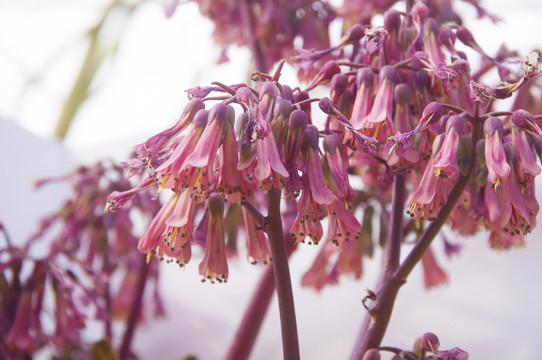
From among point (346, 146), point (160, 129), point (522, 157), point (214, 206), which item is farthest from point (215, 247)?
point (160, 129)

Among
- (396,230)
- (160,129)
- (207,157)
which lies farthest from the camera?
(160,129)

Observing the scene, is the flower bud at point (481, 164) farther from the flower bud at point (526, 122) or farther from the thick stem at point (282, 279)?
the thick stem at point (282, 279)

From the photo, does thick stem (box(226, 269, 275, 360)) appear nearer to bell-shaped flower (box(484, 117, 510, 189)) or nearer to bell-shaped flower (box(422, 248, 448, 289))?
bell-shaped flower (box(422, 248, 448, 289))

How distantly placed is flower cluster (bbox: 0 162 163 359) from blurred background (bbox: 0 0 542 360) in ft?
0.57

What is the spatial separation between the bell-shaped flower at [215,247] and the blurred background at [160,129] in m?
0.24

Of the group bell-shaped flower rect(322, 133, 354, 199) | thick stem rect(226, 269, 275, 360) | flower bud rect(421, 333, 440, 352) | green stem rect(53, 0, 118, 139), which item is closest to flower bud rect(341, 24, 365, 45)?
bell-shaped flower rect(322, 133, 354, 199)

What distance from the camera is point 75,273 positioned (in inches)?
30.4

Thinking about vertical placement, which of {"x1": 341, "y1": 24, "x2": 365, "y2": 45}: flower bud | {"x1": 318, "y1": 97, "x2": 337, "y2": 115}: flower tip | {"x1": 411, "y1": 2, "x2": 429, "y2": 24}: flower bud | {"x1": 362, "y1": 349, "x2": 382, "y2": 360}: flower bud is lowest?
{"x1": 362, "y1": 349, "x2": 382, "y2": 360}: flower bud

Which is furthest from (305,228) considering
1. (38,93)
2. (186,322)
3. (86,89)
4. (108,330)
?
(38,93)

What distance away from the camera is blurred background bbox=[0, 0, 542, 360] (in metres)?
0.96

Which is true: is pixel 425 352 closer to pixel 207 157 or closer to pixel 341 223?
pixel 341 223

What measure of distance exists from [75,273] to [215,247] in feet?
1.30

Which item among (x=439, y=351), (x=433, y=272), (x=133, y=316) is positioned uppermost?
(x=433, y=272)

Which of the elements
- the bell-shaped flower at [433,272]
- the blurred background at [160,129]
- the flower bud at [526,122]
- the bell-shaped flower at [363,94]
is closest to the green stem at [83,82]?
the blurred background at [160,129]
